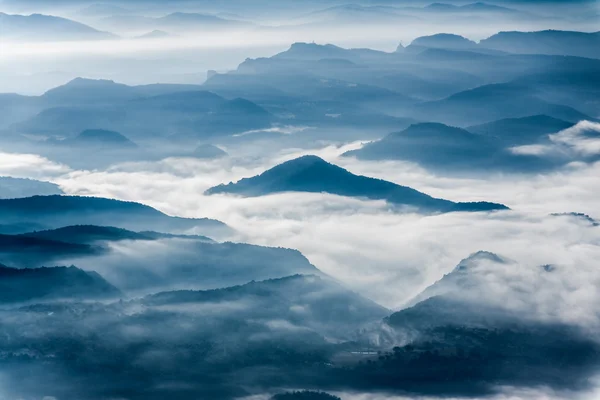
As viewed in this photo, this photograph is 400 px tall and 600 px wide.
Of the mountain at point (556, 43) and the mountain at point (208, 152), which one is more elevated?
the mountain at point (556, 43)

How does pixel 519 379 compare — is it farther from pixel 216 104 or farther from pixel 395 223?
pixel 216 104

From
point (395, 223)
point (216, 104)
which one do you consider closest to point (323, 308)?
point (395, 223)

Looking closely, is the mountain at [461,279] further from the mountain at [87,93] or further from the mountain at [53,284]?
the mountain at [87,93]

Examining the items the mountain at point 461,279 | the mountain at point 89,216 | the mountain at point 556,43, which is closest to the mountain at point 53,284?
the mountain at point 89,216

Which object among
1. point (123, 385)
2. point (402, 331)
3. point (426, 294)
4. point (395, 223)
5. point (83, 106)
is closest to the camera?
point (123, 385)

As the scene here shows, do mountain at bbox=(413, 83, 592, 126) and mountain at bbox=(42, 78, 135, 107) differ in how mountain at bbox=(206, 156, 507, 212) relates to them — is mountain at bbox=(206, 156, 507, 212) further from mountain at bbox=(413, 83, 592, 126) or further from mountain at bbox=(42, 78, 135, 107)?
mountain at bbox=(42, 78, 135, 107)
